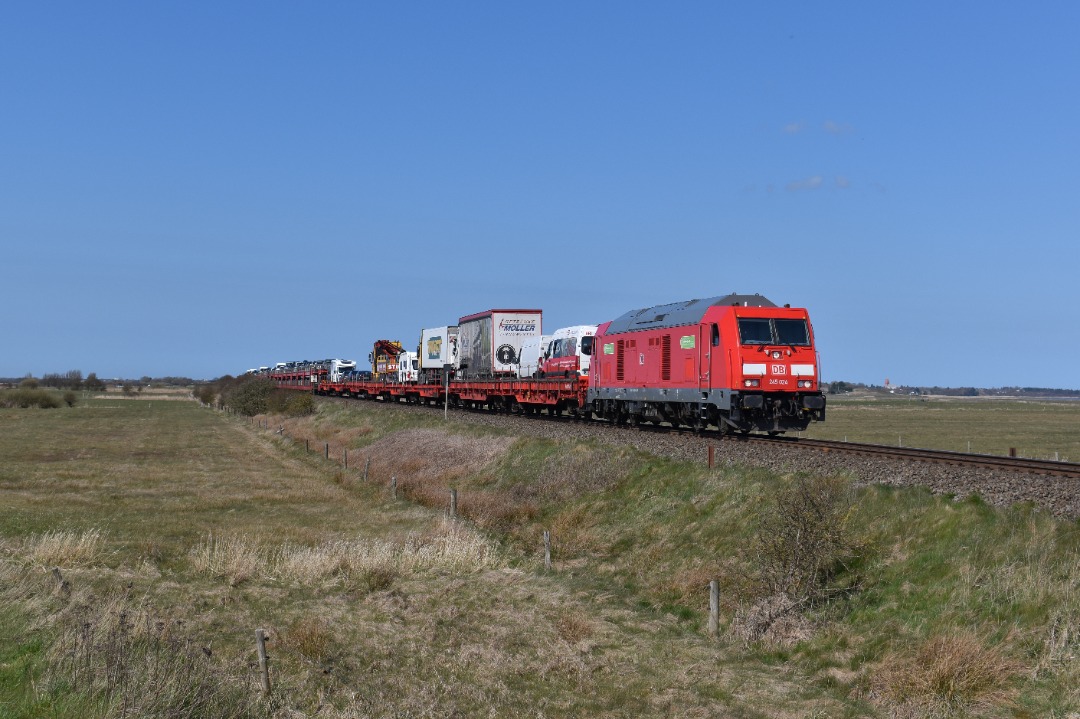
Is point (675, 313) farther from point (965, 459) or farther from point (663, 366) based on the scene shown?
point (965, 459)

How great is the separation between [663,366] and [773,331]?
204 inches

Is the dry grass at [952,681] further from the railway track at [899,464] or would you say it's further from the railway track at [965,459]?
the railway track at [965,459]

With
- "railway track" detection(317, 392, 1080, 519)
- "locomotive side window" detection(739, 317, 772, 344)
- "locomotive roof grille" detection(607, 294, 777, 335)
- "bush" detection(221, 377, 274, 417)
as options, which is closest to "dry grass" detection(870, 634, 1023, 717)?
"railway track" detection(317, 392, 1080, 519)

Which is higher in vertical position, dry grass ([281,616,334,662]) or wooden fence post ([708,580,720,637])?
wooden fence post ([708,580,720,637])

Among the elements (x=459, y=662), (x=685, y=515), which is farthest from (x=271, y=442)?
(x=459, y=662)

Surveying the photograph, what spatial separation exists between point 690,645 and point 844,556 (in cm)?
300

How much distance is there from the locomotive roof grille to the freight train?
48mm

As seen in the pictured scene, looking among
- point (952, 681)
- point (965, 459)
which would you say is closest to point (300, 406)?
point (965, 459)

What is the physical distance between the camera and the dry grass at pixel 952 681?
11.4 m

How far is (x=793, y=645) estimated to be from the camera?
561 inches

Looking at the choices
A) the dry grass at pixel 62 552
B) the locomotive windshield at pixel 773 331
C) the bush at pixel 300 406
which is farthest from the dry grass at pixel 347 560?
the bush at pixel 300 406

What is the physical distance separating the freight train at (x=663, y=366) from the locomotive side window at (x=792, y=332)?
3 centimetres

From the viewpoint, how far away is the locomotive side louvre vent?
3129cm

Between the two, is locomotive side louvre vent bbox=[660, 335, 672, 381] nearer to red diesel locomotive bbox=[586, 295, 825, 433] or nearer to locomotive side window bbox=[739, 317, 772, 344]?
red diesel locomotive bbox=[586, 295, 825, 433]
